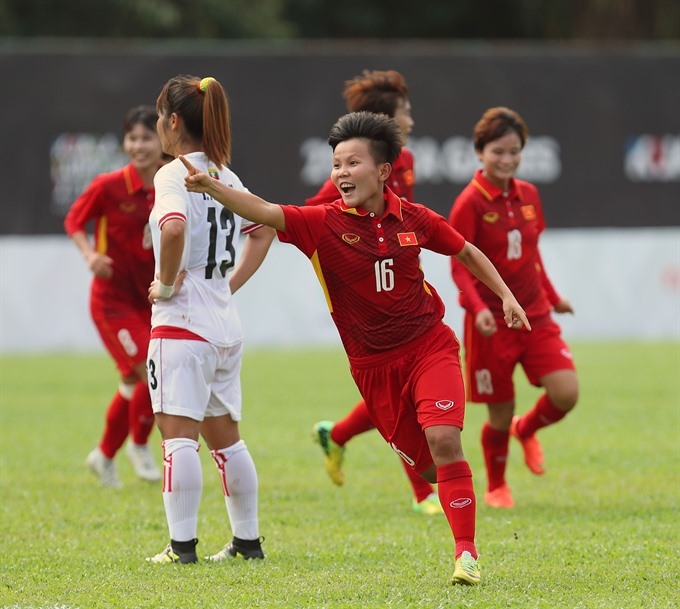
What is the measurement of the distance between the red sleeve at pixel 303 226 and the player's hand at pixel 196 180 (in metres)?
0.38

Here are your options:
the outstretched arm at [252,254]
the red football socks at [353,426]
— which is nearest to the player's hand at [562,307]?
the red football socks at [353,426]

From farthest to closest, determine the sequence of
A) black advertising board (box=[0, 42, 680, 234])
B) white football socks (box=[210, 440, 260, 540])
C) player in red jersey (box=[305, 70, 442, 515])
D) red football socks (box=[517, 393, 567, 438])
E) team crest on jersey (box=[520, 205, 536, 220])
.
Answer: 1. black advertising board (box=[0, 42, 680, 234])
2. red football socks (box=[517, 393, 567, 438])
3. team crest on jersey (box=[520, 205, 536, 220])
4. player in red jersey (box=[305, 70, 442, 515])
5. white football socks (box=[210, 440, 260, 540])

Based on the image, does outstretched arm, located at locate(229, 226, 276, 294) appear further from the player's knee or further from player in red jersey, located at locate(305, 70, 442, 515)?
player in red jersey, located at locate(305, 70, 442, 515)

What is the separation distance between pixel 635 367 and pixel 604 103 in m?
4.75

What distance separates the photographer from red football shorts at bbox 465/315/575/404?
721 centimetres

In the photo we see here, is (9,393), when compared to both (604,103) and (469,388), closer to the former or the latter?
(469,388)

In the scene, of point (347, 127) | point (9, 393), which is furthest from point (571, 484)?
point (9, 393)

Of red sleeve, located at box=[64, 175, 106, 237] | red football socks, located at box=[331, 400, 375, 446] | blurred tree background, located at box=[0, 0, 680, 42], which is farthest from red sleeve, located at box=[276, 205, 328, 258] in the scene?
blurred tree background, located at box=[0, 0, 680, 42]

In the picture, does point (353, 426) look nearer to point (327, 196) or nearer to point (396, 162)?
point (327, 196)

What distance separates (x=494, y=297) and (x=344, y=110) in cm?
1018

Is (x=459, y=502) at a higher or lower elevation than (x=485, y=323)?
lower

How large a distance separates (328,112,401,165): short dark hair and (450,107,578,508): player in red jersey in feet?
5.62

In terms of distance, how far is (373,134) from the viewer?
5379mm

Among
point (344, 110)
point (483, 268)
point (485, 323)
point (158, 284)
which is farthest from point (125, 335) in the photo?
point (344, 110)
